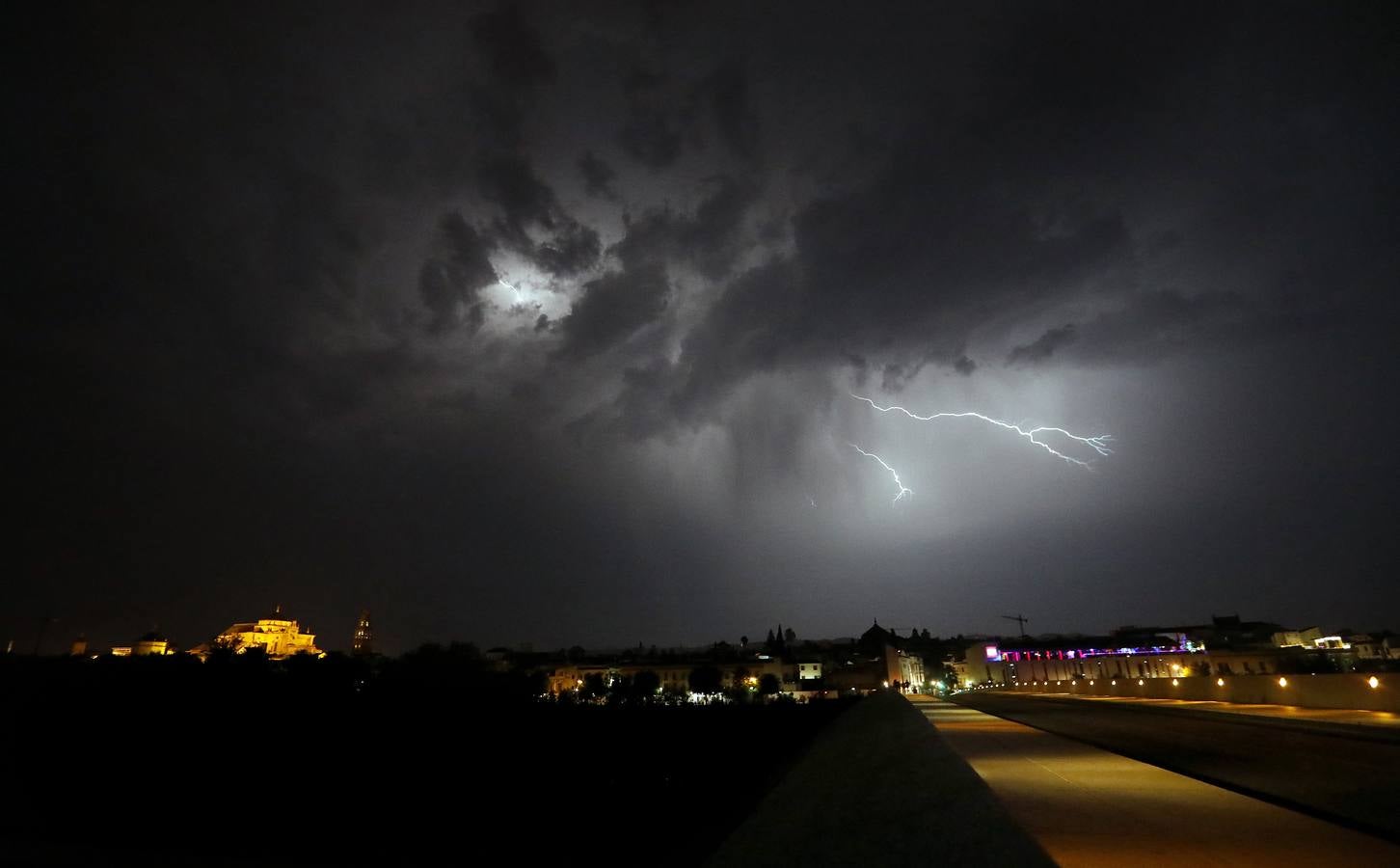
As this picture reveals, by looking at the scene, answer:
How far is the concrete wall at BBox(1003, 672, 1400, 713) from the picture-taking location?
27.1 meters

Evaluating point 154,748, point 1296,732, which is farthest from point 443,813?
point 1296,732

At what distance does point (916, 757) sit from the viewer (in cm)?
570

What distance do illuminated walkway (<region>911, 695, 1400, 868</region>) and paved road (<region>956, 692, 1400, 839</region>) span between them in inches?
25.5

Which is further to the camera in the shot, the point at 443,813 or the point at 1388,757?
the point at 1388,757

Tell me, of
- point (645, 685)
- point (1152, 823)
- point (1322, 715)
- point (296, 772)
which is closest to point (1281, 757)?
point (1152, 823)

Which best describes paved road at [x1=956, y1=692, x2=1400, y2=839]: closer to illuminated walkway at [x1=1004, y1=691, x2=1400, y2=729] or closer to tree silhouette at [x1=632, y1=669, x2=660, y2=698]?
illuminated walkway at [x1=1004, y1=691, x2=1400, y2=729]

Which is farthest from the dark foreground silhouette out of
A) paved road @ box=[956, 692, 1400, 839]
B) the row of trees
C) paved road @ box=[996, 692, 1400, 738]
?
the row of trees

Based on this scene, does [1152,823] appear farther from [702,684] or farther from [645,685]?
[702,684]

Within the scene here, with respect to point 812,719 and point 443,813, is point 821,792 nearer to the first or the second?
point 443,813

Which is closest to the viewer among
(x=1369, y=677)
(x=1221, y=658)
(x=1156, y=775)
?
(x=1156, y=775)

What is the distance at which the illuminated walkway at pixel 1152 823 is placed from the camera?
8.73 meters

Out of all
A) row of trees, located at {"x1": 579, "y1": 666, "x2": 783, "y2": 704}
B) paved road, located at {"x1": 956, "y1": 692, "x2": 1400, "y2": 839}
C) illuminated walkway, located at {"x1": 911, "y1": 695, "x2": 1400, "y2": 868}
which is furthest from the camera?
row of trees, located at {"x1": 579, "y1": 666, "x2": 783, "y2": 704}

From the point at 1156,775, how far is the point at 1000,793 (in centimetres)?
463

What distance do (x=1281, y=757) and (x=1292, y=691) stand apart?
23.5 meters
